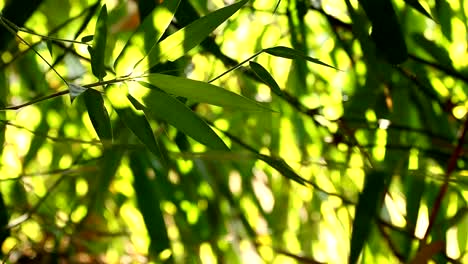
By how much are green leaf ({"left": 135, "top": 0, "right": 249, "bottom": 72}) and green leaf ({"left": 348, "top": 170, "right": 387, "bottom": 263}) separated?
21 centimetres

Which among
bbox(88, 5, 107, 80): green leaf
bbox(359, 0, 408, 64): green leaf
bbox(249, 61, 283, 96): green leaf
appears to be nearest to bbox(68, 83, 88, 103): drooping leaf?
bbox(88, 5, 107, 80): green leaf

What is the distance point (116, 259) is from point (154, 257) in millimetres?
227

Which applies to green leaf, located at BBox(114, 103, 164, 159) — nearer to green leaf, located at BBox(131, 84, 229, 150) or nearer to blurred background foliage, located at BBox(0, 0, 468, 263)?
green leaf, located at BBox(131, 84, 229, 150)

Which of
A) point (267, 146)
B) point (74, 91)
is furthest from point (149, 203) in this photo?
point (74, 91)

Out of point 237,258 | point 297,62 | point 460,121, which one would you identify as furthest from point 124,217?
point 460,121

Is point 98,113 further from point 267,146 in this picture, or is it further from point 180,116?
point 267,146

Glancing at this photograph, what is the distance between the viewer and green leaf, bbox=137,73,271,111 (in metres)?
0.56

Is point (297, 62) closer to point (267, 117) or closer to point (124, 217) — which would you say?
point (267, 117)

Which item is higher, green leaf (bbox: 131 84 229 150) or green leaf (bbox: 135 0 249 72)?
green leaf (bbox: 135 0 249 72)

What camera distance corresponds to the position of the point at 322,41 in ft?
3.20

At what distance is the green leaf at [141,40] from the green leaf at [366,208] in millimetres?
Answer: 239

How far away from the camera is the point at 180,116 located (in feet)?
1.92

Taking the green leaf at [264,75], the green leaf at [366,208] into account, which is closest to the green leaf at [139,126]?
the green leaf at [264,75]

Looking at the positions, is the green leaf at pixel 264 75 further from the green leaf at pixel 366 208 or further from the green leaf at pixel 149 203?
the green leaf at pixel 149 203
